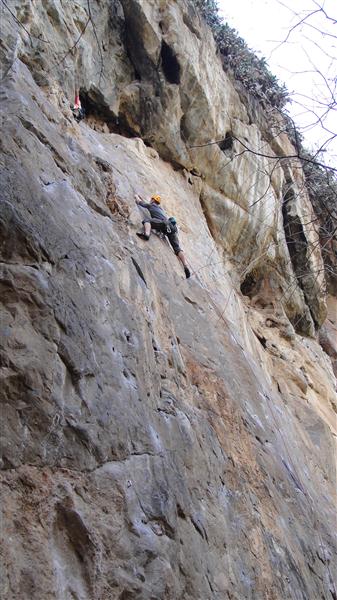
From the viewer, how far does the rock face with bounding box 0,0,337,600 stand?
337cm

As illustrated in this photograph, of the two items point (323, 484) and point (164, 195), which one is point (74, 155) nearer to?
point (164, 195)

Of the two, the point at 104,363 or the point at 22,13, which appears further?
the point at 22,13

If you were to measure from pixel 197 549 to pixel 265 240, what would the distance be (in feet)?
31.8

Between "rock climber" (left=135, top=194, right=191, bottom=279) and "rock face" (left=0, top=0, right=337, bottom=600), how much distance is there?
6.9 inches

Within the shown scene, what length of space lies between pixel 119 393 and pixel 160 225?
13.9ft

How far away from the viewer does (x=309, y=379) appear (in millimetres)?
11766

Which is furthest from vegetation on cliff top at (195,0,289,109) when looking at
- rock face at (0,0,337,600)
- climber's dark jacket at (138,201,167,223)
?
climber's dark jacket at (138,201,167,223)


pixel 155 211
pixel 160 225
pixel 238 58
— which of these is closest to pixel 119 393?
pixel 160 225

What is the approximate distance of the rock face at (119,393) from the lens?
3373 mm

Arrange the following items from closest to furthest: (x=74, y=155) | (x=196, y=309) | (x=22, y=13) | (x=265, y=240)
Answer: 1. (x=74, y=155)
2. (x=196, y=309)
3. (x=22, y=13)
4. (x=265, y=240)

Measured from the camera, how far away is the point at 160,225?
26.6ft

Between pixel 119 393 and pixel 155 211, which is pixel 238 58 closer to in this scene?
pixel 155 211

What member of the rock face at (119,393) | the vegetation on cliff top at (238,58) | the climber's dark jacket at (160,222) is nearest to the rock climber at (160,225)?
the climber's dark jacket at (160,222)

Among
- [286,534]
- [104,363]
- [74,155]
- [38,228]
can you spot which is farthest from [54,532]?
[74,155]
